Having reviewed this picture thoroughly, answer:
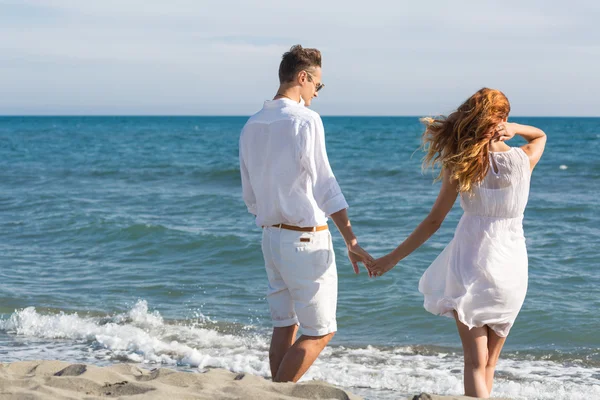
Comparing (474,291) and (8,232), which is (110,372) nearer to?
(474,291)

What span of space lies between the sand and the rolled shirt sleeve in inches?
36.7

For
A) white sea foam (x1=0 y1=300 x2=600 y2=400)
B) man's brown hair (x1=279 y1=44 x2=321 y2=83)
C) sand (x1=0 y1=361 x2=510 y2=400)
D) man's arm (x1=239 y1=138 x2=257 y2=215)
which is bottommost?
white sea foam (x1=0 y1=300 x2=600 y2=400)

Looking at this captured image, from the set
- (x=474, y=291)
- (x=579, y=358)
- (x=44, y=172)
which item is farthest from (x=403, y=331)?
(x=44, y=172)

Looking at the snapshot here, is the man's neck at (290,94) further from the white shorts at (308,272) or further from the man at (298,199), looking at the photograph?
the white shorts at (308,272)

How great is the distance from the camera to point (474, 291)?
3.69 metres

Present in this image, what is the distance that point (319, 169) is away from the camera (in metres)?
3.77

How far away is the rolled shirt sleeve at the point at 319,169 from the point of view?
3.72 metres

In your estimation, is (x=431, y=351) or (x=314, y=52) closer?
(x=314, y=52)

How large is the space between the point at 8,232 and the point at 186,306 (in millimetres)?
5893

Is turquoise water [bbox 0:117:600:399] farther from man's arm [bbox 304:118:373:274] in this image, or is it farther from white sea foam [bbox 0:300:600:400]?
man's arm [bbox 304:118:373:274]

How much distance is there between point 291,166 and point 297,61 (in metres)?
0.56

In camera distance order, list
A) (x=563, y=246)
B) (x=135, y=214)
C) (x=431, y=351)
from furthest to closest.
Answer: (x=135, y=214)
(x=563, y=246)
(x=431, y=351)

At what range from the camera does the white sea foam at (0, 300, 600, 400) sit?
5.79 meters

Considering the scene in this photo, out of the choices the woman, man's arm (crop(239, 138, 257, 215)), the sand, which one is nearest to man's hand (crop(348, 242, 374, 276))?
the woman
